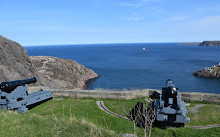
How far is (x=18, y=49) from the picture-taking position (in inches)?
1074

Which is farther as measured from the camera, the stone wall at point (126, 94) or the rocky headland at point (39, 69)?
the rocky headland at point (39, 69)

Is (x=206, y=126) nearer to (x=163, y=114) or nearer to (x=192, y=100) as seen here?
(x=163, y=114)

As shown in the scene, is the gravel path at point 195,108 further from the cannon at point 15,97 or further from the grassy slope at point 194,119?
the cannon at point 15,97

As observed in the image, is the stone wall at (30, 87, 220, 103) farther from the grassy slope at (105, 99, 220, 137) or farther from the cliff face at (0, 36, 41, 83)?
the cliff face at (0, 36, 41, 83)

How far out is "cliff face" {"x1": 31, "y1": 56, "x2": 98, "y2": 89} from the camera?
4136 centimetres

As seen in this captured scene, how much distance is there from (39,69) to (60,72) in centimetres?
504

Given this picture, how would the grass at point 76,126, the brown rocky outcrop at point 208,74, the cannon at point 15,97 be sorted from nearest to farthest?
Result: the grass at point 76,126 < the cannon at point 15,97 < the brown rocky outcrop at point 208,74

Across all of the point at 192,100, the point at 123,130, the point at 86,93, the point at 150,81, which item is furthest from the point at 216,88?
the point at 123,130

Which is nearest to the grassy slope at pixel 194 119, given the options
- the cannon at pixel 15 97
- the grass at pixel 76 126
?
the grass at pixel 76 126

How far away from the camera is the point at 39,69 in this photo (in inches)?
1672

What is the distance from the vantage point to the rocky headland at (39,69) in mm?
22906

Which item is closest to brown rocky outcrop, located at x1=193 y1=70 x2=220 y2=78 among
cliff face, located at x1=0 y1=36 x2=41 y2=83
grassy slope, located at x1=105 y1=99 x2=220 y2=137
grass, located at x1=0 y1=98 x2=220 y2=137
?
cliff face, located at x1=0 y1=36 x2=41 y2=83

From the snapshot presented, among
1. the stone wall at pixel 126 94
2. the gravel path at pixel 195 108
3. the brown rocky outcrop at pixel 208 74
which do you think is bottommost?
the brown rocky outcrop at pixel 208 74

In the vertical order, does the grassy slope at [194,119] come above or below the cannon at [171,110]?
below
